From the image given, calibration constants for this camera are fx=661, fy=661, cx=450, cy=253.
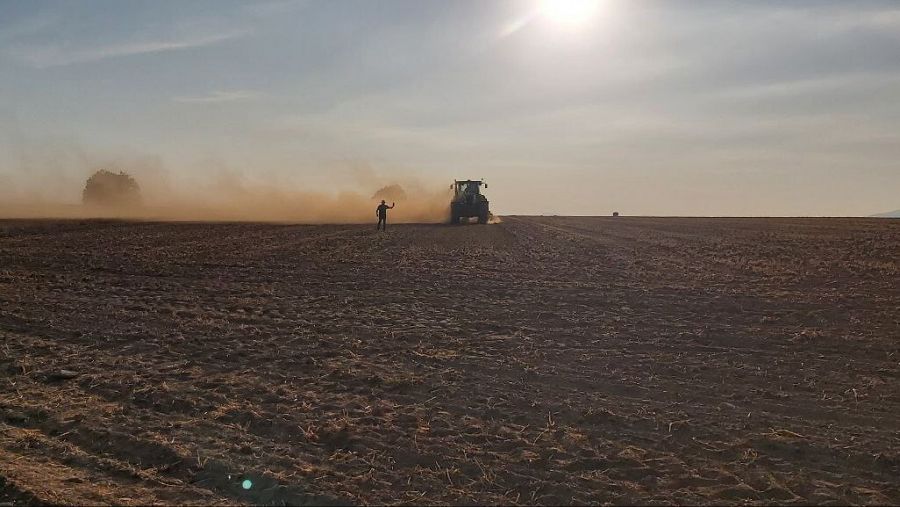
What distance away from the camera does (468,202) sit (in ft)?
151

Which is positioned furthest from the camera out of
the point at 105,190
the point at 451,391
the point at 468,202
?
the point at 105,190

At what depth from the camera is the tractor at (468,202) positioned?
46062 mm

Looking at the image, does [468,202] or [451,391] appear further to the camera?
[468,202]

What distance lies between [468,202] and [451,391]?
38.9 m

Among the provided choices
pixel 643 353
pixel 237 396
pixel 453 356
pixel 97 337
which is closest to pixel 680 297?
pixel 643 353

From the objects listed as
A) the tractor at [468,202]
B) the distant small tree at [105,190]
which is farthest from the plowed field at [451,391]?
the distant small tree at [105,190]

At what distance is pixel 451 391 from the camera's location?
744cm

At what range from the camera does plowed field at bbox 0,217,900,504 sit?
5.23 meters

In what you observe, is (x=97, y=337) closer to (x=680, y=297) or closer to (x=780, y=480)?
(x=780, y=480)

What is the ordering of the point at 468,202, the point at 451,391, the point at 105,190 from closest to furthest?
the point at 451,391, the point at 468,202, the point at 105,190

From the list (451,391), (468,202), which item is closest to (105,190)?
(468,202)

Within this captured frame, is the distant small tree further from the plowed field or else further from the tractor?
the plowed field

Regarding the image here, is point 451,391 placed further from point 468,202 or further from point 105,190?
point 105,190

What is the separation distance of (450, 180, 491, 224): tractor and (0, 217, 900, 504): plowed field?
30234 millimetres
